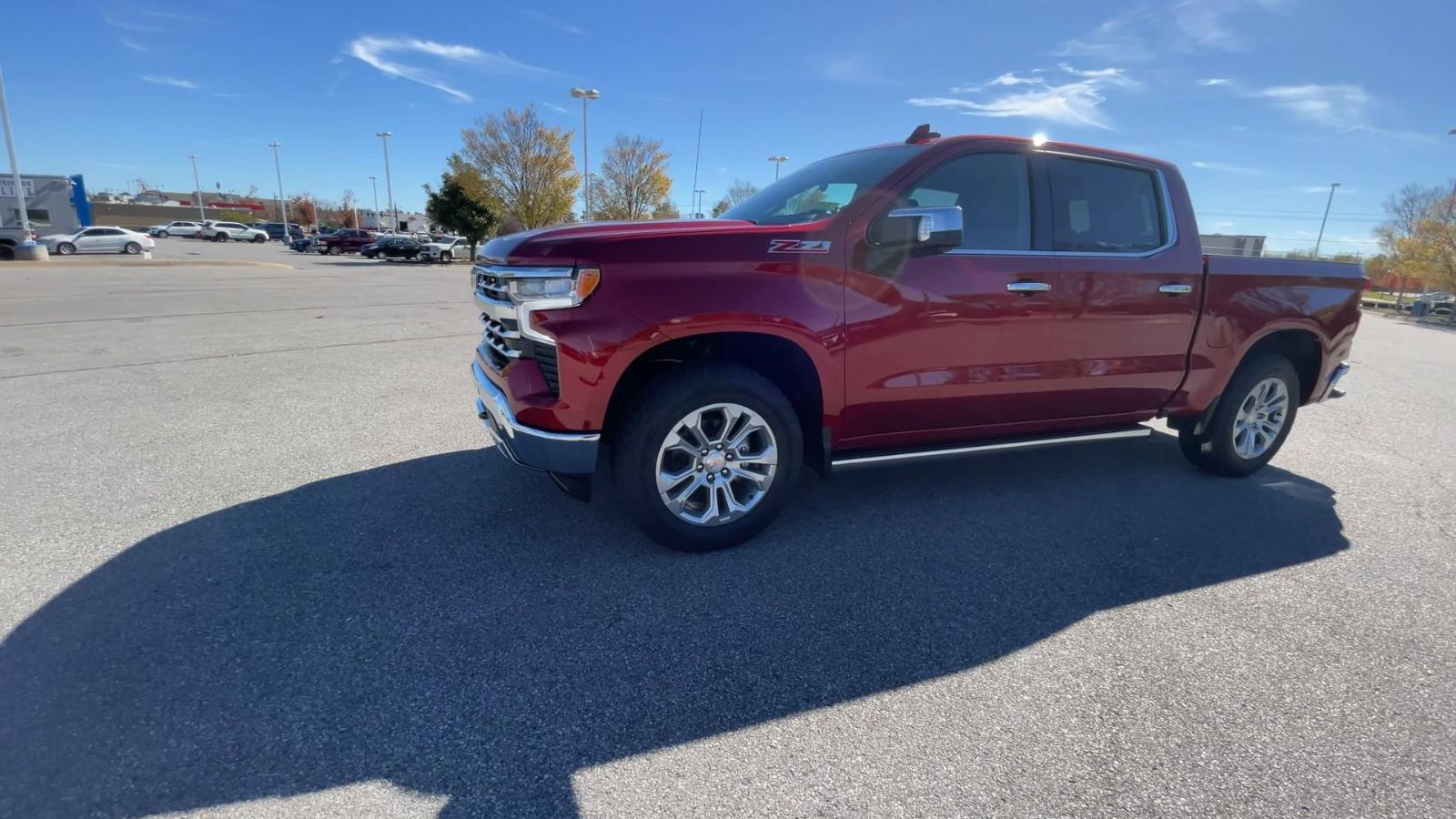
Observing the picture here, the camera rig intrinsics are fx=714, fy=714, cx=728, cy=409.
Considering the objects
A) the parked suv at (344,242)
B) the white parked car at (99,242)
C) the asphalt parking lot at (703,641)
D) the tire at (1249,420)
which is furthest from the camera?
the parked suv at (344,242)

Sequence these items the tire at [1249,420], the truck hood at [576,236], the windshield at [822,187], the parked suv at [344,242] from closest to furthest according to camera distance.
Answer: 1. the truck hood at [576,236]
2. the windshield at [822,187]
3. the tire at [1249,420]
4. the parked suv at [344,242]

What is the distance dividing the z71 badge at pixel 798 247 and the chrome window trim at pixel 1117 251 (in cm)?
73

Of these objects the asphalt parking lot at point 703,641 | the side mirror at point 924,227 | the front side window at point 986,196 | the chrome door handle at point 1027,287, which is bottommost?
the asphalt parking lot at point 703,641

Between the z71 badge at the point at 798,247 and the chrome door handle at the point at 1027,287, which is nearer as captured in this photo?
the z71 badge at the point at 798,247

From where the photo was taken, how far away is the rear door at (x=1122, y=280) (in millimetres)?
3967

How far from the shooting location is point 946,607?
3.08 m

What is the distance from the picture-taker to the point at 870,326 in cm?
345

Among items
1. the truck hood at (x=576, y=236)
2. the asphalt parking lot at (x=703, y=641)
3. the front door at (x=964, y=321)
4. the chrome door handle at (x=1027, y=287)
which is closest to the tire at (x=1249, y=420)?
the asphalt parking lot at (x=703, y=641)

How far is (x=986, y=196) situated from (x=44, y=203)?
188 feet

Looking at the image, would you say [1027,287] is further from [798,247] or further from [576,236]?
[576,236]

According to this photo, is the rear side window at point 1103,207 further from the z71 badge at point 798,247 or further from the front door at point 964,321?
the z71 badge at point 798,247

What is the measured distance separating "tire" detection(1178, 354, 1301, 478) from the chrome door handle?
186 cm

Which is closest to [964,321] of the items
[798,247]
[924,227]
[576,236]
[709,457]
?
[924,227]

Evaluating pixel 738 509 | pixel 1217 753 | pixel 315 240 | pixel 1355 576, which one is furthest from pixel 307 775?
pixel 315 240
